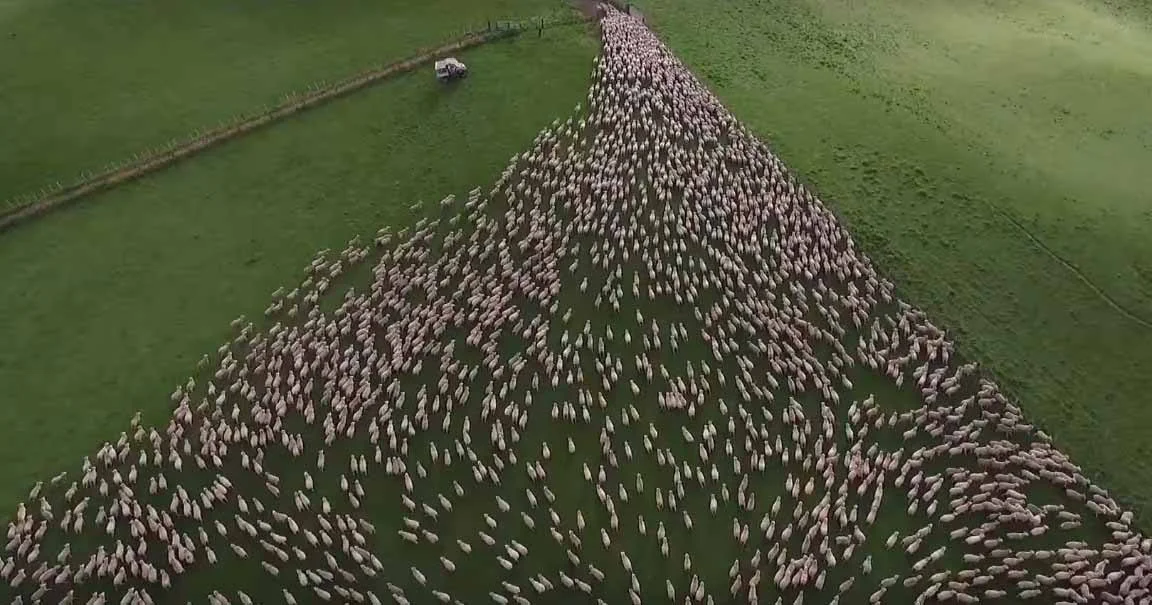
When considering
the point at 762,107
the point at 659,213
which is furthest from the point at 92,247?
the point at 762,107

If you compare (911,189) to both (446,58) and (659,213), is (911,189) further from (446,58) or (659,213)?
(446,58)

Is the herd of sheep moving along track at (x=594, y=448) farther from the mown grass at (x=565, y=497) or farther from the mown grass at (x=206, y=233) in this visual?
the mown grass at (x=206, y=233)

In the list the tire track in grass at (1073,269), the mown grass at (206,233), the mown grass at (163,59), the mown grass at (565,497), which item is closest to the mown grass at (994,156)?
the tire track in grass at (1073,269)

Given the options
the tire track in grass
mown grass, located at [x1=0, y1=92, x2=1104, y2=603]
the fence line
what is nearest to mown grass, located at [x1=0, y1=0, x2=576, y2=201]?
the fence line

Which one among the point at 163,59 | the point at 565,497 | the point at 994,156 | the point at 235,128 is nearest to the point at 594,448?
the point at 565,497

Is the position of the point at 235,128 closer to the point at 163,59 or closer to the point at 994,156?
the point at 163,59

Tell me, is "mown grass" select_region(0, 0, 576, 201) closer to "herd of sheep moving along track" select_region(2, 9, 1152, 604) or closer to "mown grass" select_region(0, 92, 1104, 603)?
"herd of sheep moving along track" select_region(2, 9, 1152, 604)
